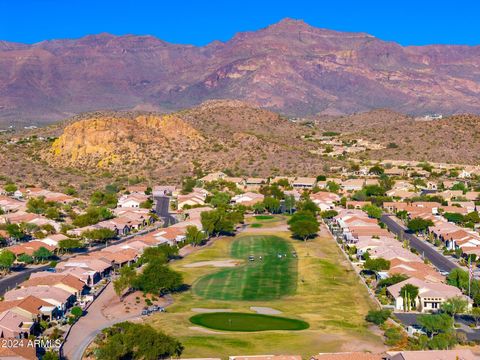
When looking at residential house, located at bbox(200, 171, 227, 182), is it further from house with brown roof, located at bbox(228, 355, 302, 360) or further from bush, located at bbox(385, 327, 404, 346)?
house with brown roof, located at bbox(228, 355, 302, 360)

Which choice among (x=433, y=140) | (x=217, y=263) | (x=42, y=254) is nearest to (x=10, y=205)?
(x=42, y=254)

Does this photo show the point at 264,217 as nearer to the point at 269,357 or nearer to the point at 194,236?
the point at 194,236

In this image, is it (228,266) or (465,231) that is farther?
(465,231)

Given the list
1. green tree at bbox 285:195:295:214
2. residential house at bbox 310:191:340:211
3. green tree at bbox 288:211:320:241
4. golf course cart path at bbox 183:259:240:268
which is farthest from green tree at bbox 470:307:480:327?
green tree at bbox 285:195:295:214

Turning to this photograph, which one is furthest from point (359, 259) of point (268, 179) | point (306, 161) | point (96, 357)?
point (306, 161)

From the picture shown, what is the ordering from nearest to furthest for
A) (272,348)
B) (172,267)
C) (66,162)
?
(272,348), (172,267), (66,162)

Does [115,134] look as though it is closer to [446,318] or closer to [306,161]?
[306,161]
